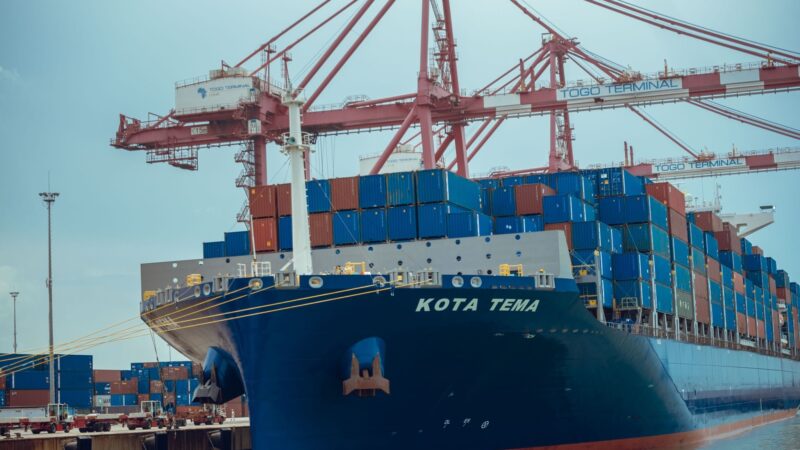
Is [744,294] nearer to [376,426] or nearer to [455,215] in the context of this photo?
[455,215]

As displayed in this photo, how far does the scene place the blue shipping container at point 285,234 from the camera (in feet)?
111

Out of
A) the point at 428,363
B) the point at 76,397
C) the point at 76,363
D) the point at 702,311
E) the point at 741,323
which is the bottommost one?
the point at 76,397

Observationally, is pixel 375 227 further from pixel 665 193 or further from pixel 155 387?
pixel 155 387

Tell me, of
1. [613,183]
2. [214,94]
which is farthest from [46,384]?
[613,183]

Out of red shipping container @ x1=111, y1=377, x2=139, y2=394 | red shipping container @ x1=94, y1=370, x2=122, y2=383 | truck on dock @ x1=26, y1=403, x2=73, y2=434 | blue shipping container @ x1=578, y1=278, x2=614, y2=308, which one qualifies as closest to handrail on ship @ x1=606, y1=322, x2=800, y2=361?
blue shipping container @ x1=578, y1=278, x2=614, y2=308

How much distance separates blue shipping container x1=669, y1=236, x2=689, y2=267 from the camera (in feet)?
140

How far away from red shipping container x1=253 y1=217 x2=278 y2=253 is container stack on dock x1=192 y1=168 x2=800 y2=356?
0.03 meters

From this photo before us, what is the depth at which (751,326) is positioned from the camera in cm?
5525

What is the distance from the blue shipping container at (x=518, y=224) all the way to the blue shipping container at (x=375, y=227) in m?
5.10

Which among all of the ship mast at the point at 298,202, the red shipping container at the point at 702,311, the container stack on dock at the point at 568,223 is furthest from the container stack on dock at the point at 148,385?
the ship mast at the point at 298,202

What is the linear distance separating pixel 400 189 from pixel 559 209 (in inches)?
245

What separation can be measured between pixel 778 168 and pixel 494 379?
130 ft

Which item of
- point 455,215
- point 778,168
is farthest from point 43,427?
point 778,168

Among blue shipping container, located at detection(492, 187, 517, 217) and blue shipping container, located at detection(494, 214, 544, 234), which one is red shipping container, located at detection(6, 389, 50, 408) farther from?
blue shipping container, located at detection(494, 214, 544, 234)
